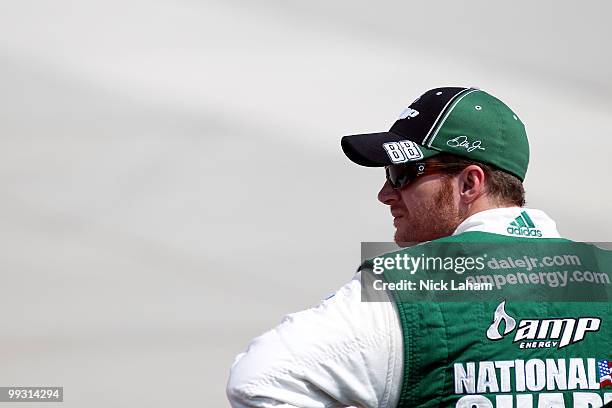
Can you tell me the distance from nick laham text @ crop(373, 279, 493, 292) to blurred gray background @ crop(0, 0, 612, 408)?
4.23 ft

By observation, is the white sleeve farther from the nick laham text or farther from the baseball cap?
the baseball cap

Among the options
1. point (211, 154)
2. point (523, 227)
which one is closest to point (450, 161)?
point (523, 227)

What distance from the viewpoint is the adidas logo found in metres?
0.99

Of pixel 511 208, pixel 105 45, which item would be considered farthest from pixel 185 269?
pixel 511 208

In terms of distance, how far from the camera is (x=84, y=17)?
7.64 ft

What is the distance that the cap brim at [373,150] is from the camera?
1.09 meters

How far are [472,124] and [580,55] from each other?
4.91 ft

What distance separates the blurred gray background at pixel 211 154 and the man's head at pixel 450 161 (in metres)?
1.15

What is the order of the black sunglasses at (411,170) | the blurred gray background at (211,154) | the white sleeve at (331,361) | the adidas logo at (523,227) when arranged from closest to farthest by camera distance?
the white sleeve at (331,361), the adidas logo at (523,227), the black sunglasses at (411,170), the blurred gray background at (211,154)

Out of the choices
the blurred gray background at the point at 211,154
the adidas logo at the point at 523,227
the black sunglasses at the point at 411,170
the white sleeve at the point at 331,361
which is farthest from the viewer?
the blurred gray background at the point at 211,154

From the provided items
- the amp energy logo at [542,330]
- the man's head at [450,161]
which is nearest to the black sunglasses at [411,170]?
the man's head at [450,161]

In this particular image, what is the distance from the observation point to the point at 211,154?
232cm
